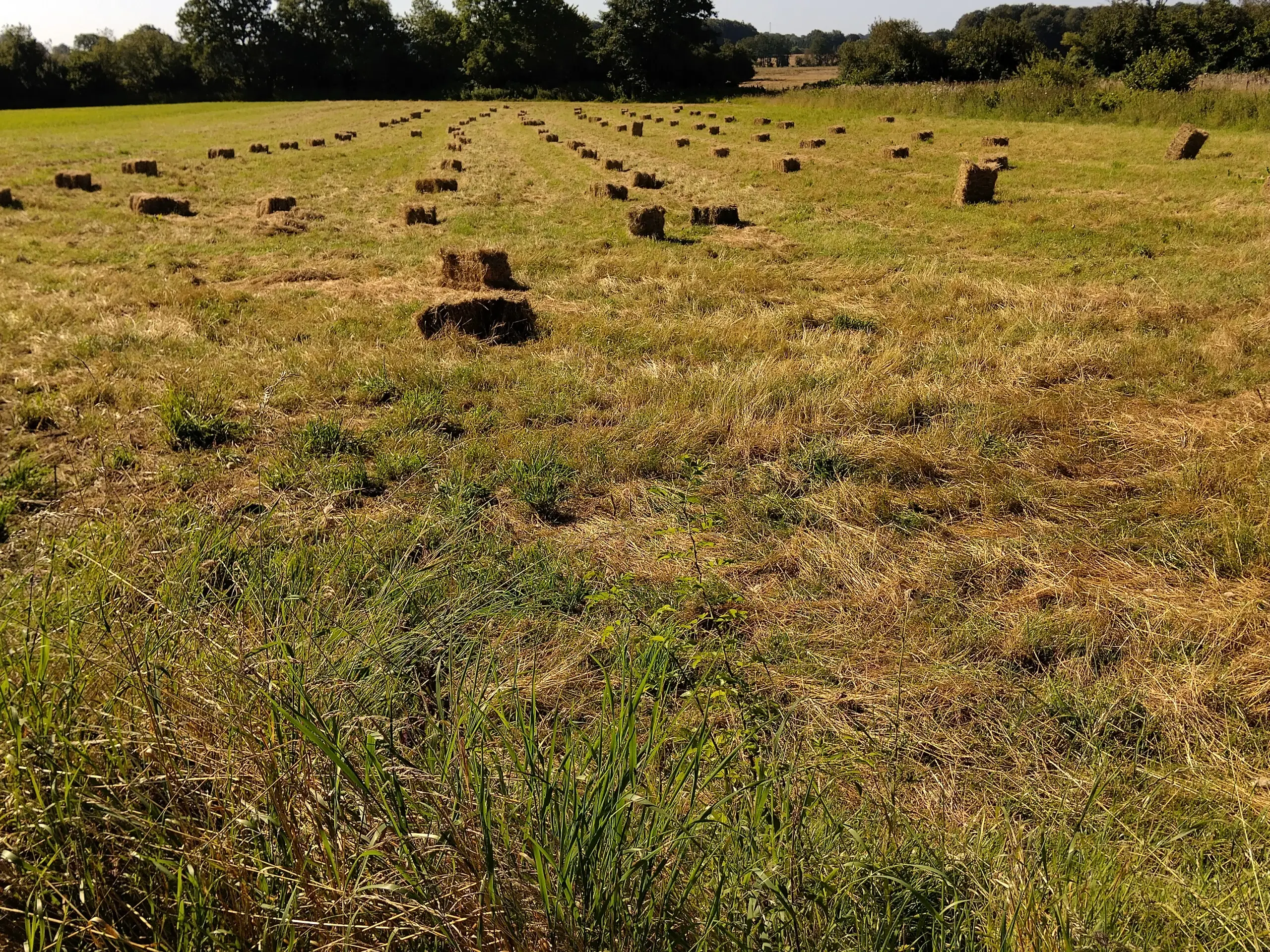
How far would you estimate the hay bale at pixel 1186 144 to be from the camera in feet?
55.4

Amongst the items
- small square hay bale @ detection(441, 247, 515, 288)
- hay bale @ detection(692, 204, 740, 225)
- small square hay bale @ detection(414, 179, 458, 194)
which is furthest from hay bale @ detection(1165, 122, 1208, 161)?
small square hay bale @ detection(441, 247, 515, 288)

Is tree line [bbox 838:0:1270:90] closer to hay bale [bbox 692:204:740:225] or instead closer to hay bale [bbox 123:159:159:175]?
hay bale [bbox 692:204:740:225]

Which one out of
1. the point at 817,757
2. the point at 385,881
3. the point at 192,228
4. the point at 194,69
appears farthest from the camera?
the point at 194,69

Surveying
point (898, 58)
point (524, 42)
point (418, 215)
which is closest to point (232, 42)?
point (524, 42)

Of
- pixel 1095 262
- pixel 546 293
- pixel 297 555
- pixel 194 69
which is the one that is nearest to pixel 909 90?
pixel 1095 262

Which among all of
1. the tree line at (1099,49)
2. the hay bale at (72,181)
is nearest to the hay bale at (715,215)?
the hay bale at (72,181)

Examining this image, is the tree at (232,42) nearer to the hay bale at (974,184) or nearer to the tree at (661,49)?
the tree at (661,49)

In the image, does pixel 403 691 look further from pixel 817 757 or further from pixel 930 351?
pixel 930 351

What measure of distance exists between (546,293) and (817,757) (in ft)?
24.6

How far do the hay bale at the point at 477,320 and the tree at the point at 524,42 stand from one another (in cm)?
7390

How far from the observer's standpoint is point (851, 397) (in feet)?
18.4

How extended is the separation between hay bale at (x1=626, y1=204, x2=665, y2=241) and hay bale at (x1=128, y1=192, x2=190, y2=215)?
8.77 m

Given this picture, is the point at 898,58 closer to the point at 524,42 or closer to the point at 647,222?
the point at 524,42

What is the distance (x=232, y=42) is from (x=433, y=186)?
85.0 m
